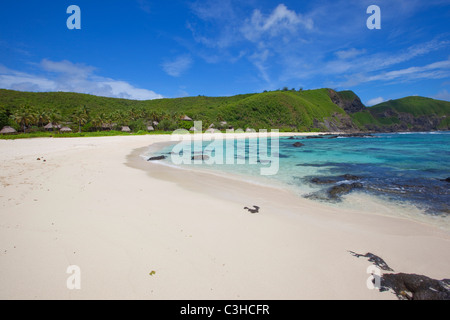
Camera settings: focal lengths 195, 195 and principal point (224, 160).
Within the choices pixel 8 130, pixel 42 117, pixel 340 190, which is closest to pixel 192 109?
pixel 42 117

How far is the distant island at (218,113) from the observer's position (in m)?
55.6

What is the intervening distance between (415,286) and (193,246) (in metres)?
3.67

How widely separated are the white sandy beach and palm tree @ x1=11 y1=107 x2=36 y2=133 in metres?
58.3

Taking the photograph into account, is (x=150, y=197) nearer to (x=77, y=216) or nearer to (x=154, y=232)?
(x=77, y=216)

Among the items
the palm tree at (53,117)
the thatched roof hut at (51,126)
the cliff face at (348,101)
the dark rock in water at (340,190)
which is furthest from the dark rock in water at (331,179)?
the cliff face at (348,101)

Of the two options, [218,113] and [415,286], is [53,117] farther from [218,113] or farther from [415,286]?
[415,286]

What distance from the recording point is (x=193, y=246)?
3.96 metres

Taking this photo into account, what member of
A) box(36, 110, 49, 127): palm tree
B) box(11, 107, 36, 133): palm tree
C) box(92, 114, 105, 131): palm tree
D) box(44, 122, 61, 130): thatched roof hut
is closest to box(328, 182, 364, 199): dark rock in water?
box(92, 114, 105, 131): palm tree

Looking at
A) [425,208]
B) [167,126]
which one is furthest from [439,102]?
[425,208]

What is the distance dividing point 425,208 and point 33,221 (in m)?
11.7

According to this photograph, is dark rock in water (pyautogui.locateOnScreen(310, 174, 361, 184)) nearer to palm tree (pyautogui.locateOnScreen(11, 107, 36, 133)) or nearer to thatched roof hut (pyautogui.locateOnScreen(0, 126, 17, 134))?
thatched roof hut (pyautogui.locateOnScreen(0, 126, 17, 134))

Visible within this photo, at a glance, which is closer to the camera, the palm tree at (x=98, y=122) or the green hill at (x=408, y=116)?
the palm tree at (x=98, y=122)

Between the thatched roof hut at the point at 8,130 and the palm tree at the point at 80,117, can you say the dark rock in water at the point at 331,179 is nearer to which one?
the thatched roof hut at the point at 8,130
